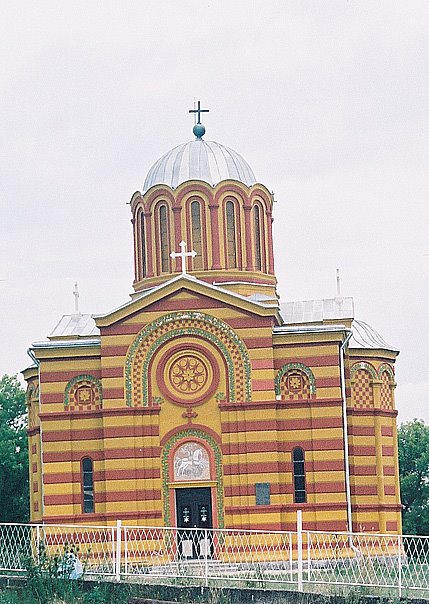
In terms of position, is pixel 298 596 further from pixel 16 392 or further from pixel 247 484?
pixel 16 392

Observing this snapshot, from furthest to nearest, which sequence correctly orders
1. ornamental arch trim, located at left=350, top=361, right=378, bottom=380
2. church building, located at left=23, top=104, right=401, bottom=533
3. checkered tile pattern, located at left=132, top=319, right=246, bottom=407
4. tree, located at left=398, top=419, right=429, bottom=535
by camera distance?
tree, located at left=398, top=419, right=429, bottom=535 → ornamental arch trim, located at left=350, top=361, right=378, bottom=380 → checkered tile pattern, located at left=132, top=319, right=246, bottom=407 → church building, located at left=23, top=104, right=401, bottom=533

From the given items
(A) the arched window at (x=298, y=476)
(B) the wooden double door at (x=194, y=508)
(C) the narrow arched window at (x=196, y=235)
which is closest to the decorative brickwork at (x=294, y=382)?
(A) the arched window at (x=298, y=476)

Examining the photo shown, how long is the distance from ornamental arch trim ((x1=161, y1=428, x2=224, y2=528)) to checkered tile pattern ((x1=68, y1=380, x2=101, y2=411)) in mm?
2056

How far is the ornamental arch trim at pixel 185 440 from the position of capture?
29984mm

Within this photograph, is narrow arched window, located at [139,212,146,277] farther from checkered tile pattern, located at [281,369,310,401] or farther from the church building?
checkered tile pattern, located at [281,369,310,401]

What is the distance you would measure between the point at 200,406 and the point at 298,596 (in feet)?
34.2

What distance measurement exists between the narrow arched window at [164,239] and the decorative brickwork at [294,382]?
525 centimetres

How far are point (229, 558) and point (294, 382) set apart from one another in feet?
15.4

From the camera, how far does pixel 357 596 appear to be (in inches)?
771

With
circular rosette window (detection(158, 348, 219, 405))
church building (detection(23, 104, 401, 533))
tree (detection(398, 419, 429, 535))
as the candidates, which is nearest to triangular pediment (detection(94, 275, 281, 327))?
church building (detection(23, 104, 401, 533))

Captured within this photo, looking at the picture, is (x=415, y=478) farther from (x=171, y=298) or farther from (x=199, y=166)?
(x=171, y=298)

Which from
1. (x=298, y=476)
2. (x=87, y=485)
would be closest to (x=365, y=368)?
(x=298, y=476)

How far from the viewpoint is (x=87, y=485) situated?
100 feet

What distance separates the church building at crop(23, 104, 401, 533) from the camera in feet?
98.0
